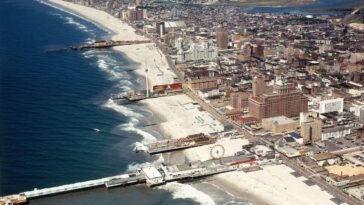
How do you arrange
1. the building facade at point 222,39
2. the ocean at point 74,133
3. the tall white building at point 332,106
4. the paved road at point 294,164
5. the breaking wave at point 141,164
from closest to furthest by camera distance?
the paved road at point 294,164 < the ocean at point 74,133 < the breaking wave at point 141,164 < the tall white building at point 332,106 < the building facade at point 222,39

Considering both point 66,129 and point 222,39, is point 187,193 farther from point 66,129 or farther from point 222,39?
point 222,39

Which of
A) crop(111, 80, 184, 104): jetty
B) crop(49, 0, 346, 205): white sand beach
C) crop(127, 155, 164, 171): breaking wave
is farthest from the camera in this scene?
crop(111, 80, 184, 104): jetty

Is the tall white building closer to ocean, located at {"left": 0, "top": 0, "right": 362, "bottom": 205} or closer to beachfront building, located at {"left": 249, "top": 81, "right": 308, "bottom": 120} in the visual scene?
beachfront building, located at {"left": 249, "top": 81, "right": 308, "bottom": 120}

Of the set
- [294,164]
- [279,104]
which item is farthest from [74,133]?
[294,164]

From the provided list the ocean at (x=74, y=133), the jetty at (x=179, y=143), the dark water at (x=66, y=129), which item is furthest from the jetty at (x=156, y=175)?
the jetty at (x=179, y=143)

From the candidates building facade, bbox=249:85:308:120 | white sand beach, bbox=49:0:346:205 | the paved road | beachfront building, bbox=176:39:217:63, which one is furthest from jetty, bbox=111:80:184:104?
beachfront building, bbox=176:39:217:63

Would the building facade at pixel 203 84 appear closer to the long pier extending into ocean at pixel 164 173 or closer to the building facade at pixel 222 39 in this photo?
the long pier extending into ocean at pixel 164 173
